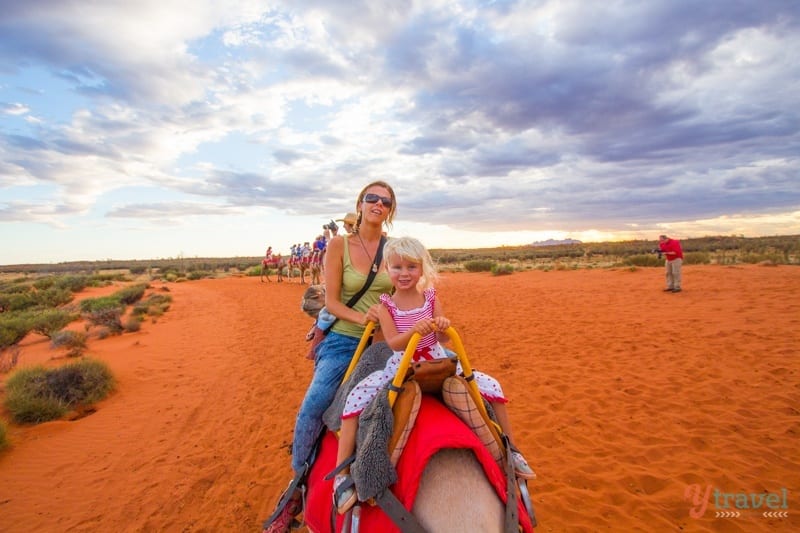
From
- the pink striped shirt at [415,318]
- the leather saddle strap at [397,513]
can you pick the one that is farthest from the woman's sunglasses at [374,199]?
the leather saddle strap at [397,513]

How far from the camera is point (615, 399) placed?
692 cm

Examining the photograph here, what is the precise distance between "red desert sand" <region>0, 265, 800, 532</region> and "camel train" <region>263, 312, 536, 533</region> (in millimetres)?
2835

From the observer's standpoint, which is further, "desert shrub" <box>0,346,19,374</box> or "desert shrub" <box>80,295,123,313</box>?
"desert shrub" <box>80,295,123,313</box>

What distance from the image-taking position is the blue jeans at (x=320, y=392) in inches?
109

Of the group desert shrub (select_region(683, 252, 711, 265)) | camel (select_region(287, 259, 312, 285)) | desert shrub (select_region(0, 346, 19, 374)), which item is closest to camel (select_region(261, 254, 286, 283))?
camel (select_region(287, 259, 312, 285))

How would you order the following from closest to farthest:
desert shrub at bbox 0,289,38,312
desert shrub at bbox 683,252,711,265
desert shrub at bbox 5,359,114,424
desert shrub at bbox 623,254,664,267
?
desert shrub at bbox 5,359,114,424
desert shrub at bbox 0,289,38,312
desert shrub at bbox 623,254,664,267
desert shrub at bbox 683,252,711,265

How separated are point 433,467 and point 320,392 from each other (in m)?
1.33

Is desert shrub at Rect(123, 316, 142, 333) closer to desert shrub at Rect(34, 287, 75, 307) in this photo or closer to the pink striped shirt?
desert shrub at Rect(34, 287, 75, 307)

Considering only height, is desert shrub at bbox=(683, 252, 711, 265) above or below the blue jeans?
above

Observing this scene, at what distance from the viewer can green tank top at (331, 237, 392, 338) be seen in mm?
3212

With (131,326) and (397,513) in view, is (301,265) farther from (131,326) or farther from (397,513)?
(397,513)

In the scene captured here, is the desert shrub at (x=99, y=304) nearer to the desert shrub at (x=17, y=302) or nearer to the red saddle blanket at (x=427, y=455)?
the desert shrub at (x=17, y=302)

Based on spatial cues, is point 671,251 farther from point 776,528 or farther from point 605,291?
point 776,528

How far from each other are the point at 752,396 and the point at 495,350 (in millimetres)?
4892
